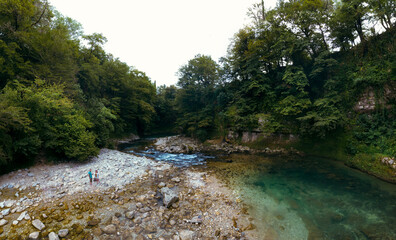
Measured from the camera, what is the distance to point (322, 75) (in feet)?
55.3

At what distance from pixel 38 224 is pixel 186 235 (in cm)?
569

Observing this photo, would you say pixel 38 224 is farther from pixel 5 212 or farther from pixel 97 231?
pixel 97 231

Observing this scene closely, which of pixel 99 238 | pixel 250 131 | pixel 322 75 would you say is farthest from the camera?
pixel 250 131

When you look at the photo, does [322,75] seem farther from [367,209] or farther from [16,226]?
[16,226]

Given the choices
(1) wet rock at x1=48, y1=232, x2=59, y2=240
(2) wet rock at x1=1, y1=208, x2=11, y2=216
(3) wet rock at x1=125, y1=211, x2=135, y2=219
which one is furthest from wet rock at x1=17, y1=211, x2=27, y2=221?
(3) wet rock at x1=125, y1=211, x2=135, y2=219

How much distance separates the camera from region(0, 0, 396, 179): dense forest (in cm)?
1048

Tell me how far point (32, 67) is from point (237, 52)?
24312 mm

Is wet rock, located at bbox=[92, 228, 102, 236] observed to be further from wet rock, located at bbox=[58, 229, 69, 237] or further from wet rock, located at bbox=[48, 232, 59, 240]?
wet rock, located at bbox=[48, 232, 59, 240]

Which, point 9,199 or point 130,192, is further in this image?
point 130,192

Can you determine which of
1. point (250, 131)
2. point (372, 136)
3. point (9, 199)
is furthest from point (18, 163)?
point (372, 136)

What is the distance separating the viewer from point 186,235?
541 cm

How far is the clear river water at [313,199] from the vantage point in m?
5.79

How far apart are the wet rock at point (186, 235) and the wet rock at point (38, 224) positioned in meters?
5.25

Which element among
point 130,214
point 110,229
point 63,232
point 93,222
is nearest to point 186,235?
point 130,214
